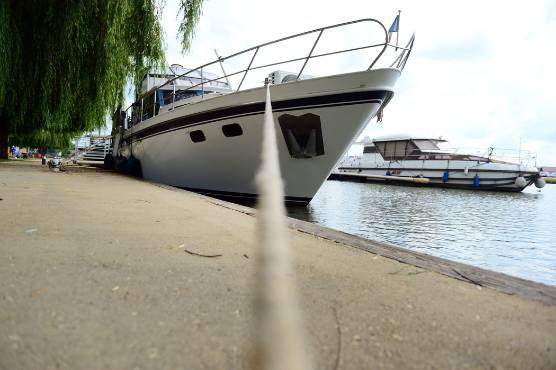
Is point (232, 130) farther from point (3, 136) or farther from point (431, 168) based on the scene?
point (431, 168)

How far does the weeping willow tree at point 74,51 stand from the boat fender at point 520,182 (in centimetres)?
1936

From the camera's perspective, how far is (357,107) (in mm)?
6125

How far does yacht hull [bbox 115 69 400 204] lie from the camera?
6.12m

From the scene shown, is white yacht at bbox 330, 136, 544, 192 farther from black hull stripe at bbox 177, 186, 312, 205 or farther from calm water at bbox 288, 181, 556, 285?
black hull stripe at bbox 177, 186, 312, 205

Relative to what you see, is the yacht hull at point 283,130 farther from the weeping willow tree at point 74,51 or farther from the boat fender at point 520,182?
the boat fender at point 520,182

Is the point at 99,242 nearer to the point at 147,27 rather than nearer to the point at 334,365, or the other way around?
the point at 334,365

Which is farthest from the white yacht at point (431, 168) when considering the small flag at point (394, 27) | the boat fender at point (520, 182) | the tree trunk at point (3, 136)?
the tree trunk at point (3, 136)

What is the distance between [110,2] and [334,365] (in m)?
7.71

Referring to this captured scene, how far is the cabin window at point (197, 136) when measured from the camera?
7.47 m

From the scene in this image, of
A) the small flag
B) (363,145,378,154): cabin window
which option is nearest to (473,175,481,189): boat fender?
(363,145,378,154): cabin window

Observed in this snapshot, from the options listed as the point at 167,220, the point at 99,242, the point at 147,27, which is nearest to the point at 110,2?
the point at 147,27

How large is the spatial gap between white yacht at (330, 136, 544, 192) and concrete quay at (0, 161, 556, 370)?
19491 mm

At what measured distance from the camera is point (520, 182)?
63.3ft

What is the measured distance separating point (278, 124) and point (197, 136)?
6.71 ft
